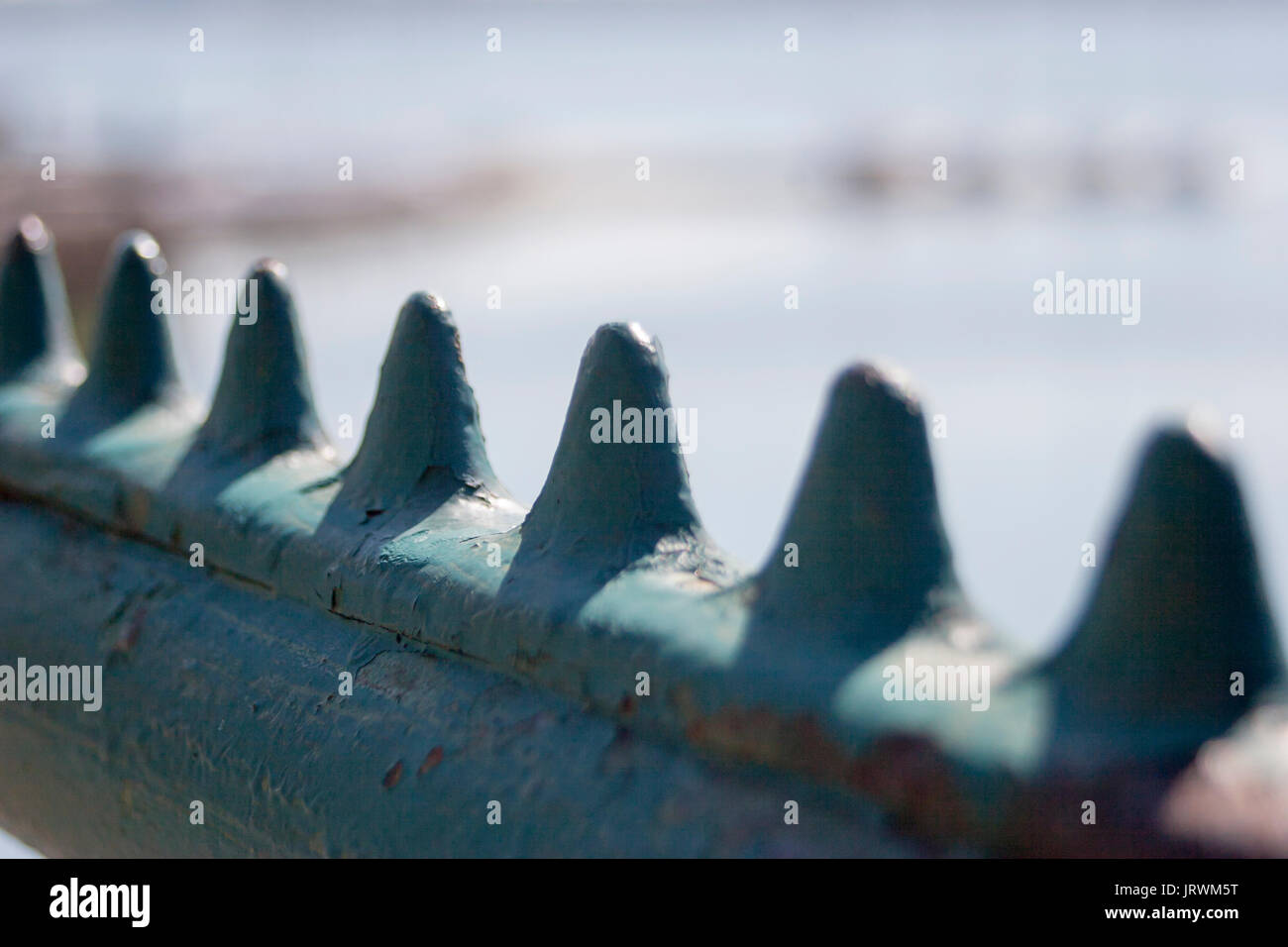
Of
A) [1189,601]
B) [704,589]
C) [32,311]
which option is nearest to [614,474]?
[704,589]

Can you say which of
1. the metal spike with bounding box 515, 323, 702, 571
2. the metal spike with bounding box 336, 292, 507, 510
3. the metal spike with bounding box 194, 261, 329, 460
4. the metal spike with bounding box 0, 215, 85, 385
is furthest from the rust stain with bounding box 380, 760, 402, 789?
the metal spike with bounding box 0, 215, 85, 385

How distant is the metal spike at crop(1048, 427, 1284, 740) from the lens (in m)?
0.74

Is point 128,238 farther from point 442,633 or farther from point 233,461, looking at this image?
point 442,633

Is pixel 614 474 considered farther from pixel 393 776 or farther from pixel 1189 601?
pixel 1189 601

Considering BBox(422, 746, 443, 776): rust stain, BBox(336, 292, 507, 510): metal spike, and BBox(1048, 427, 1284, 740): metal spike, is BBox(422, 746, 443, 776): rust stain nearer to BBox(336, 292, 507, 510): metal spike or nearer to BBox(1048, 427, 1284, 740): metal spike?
BBox(336, 292, 507, 510): metal spike

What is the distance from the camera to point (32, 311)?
2023 millimetres

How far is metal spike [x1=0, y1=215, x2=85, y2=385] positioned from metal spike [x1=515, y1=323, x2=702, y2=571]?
116cm

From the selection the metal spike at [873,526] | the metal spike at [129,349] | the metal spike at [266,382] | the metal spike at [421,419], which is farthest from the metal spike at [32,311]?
the metal spike at [873,526]

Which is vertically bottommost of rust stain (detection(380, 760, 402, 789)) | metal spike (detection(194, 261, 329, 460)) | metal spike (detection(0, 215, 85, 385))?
rust stain (detection(380, 760, 402, 789))

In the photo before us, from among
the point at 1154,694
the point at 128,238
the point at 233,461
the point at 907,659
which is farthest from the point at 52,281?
the point at 1154,694

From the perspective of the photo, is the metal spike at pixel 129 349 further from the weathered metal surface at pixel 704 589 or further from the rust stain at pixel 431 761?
the rust stain at pixel 431 761

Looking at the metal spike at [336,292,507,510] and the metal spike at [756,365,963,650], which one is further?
the metal spike at [336,292,507,510]

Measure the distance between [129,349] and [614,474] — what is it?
93cm
